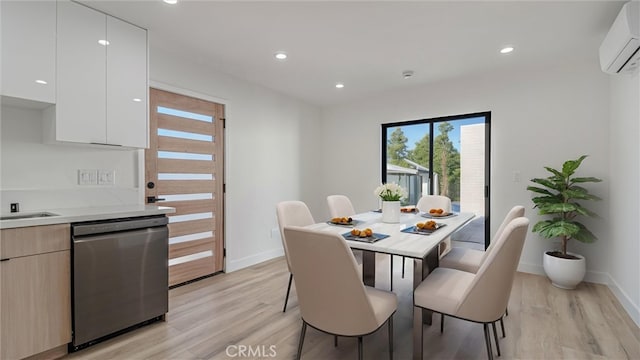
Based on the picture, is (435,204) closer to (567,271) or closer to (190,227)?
(567,271)

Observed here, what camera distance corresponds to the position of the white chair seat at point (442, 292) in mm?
1686

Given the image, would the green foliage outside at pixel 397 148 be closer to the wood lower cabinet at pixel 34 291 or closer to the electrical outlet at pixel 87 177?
the electrical outlet at pixel 87 177

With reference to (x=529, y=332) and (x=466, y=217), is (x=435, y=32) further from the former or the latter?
(x=529, y=332)

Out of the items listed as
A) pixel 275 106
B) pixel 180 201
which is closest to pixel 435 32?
pixel 275 106

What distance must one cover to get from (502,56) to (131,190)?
13.0 ft

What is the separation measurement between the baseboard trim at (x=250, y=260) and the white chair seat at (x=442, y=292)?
2468 mm

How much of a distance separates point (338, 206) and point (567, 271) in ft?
7.76

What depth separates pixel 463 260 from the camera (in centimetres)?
240

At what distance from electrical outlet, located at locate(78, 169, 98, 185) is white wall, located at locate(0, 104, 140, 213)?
0.03m

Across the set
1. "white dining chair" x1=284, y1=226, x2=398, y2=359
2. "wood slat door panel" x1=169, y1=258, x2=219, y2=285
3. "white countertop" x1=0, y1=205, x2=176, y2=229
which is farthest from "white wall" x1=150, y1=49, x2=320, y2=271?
"white dining chair" x1=284, y1=226, x2=398, y2=359

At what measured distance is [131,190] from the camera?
2.70 m

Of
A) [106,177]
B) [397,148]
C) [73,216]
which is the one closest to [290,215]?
[73,216]

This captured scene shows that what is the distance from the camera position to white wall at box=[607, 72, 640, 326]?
2.41 metres

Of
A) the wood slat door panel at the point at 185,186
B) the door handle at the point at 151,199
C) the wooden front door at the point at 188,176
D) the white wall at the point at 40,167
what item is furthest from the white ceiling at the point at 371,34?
the door handle at the point at 151,199
